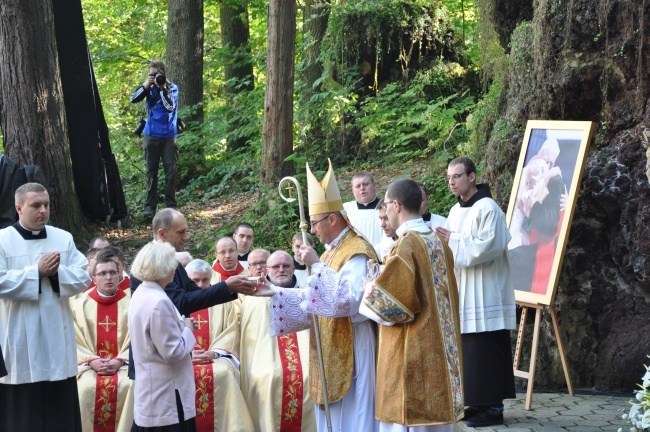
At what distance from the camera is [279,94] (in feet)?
42.6

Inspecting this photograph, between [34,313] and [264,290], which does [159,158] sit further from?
[264,290]

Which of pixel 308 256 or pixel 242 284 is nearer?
pixel 308 256

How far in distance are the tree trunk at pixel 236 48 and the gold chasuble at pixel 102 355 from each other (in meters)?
10.9

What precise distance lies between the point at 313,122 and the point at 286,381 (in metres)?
8.74

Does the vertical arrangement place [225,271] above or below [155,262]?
below

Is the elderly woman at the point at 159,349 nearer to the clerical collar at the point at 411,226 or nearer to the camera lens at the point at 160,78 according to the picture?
the clerical collar at the point at 411,226

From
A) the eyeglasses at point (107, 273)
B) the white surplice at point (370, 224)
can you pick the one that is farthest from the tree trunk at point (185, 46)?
the eyeglasses at point (107, 273)

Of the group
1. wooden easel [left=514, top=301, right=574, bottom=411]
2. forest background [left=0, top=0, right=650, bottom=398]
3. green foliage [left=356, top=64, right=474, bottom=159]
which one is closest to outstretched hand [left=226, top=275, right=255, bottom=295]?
wooden easel [left=514, top=301, right=574, bottom=411]

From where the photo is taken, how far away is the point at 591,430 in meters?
7.25

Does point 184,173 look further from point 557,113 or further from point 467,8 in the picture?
point 557,113

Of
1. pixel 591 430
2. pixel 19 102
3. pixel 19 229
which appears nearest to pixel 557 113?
pixel 591 430

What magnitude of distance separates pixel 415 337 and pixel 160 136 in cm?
965

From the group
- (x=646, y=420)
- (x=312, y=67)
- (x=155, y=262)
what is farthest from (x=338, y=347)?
(x=312, y=67)

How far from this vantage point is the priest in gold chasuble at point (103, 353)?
7.75m
